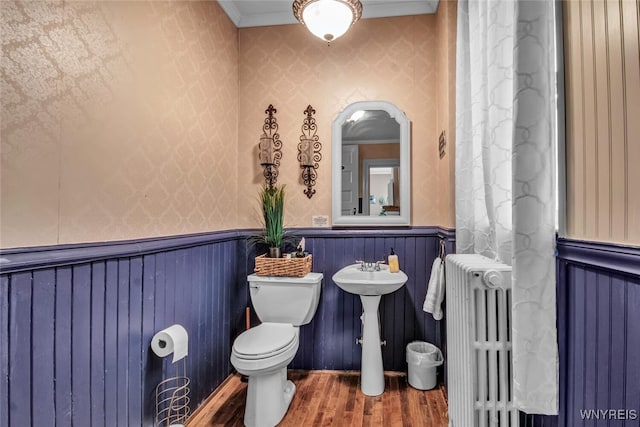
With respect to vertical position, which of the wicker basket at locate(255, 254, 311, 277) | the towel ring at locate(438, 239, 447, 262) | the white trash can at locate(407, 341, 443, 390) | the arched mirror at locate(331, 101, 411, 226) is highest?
the arched mirror at locate(331, 101, 411, 226)

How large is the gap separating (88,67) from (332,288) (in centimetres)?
194

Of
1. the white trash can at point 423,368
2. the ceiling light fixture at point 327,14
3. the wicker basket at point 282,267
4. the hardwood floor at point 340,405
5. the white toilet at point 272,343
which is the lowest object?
the hardwood floor at point 340,405

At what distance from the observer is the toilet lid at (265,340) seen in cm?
173

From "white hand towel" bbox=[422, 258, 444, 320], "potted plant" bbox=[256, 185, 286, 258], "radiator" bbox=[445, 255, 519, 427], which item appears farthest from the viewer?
"potted plant" bbox=[256, 185, 286, 258]

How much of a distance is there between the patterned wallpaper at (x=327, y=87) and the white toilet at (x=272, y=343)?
1.82ft

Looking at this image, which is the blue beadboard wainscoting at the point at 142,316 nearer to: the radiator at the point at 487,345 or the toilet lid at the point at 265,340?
the toilet lid at the point at 265,340

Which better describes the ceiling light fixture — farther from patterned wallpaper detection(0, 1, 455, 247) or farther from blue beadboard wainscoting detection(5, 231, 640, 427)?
blue beadboard wainscoting detection(5, 231, 640, 427)

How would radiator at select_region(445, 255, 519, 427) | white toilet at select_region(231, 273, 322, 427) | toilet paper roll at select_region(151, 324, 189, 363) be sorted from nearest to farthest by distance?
radiator at select_region(445, 255, 519, 427) → toilet paper roll at select_region(151, 324, 189, 363) → white toilet at select_region(231, 273, 322, 427)

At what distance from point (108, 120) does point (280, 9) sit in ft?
5.70

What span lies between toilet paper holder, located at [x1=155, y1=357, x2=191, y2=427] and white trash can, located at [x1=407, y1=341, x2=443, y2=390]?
4.70 ft

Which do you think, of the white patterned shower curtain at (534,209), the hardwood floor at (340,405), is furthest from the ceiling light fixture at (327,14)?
the hardwood floor at (340,405)

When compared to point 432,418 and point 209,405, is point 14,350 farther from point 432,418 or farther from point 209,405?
point 432,418

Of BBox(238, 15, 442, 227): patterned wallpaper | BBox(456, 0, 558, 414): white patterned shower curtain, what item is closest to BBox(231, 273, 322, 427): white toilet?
BBox(238, 15, 442, 227): patterned wallpaper

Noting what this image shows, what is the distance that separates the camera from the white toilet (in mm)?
1731
